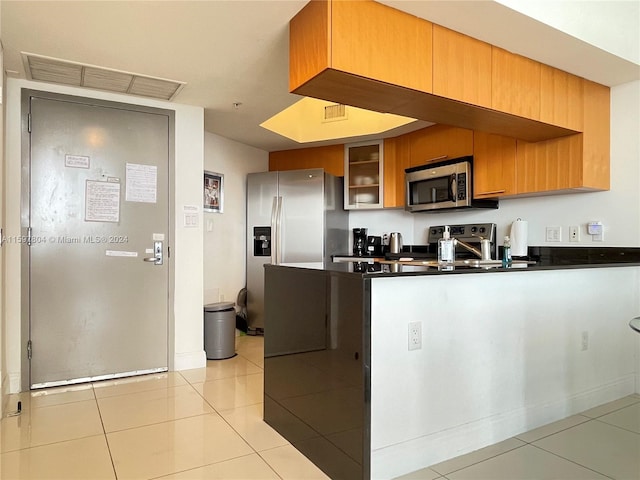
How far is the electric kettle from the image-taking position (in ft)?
15.3

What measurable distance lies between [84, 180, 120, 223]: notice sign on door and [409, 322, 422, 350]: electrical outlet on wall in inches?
97.3

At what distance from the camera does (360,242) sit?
490cm

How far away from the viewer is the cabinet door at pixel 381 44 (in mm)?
1885

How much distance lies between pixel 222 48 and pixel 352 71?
98 centimetres

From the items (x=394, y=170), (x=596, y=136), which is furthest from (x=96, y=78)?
(x=596, y=136)

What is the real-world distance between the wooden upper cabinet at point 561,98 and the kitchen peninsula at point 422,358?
990 millimetres

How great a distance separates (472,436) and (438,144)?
2.80m

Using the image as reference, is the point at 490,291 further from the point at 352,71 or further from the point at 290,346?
the point at 352,71

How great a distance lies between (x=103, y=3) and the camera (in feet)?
6.61

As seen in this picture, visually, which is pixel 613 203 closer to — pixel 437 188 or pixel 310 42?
pixel 437 188

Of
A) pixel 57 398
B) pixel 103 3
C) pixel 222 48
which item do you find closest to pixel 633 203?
pixel 222 48

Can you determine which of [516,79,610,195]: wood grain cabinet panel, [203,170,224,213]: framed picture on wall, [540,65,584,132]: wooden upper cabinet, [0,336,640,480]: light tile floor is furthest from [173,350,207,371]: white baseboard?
[540,65,584,132]: wooden upper cabinet

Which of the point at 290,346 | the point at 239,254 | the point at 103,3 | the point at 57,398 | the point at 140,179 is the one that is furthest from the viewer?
the point at 239,254

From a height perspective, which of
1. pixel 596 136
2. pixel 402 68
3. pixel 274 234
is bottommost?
pixel 274 234
